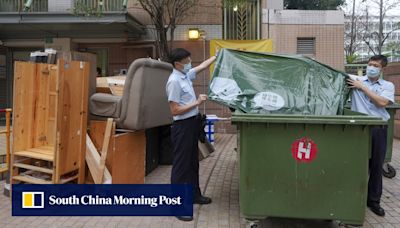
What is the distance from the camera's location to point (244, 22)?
12734 millimetres

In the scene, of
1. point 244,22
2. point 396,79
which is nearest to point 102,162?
point 244,22

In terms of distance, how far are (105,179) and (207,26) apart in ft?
25.8

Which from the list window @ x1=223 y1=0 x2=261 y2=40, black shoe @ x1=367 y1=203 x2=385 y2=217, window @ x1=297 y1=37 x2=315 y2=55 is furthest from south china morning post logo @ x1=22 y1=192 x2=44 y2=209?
window @ x1=297 y1=37 x2=315 y2=55

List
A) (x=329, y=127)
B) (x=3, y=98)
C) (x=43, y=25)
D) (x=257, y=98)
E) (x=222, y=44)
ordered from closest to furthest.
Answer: (x=329, y=127) → (x=257, y=98) → (x=43, y=25) → (x=222, y=44) → (x=3, y=98)

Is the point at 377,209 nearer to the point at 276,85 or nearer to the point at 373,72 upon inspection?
the point at 373,72

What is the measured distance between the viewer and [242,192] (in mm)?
3943

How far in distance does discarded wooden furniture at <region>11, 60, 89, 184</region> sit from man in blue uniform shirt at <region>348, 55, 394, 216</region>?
11.3ft

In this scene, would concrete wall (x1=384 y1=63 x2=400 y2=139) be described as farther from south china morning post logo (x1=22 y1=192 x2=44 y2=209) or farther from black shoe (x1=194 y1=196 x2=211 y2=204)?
south china morning post logo (x1=22 y1=192 x2=44 y2=209)

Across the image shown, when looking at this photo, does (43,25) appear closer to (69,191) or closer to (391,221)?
(69,191)

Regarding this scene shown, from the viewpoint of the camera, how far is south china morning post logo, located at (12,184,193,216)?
4980 millimetres

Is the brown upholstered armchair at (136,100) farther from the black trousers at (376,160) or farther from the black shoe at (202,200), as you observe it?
the black trousers at (376,160)

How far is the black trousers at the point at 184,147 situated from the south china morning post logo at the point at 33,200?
169 centimetres

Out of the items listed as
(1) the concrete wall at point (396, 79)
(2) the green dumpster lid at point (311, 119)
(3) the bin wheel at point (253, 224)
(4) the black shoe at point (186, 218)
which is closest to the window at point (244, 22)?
(1) the concrete wall at point (396, 79)

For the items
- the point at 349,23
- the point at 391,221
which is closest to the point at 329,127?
the point at 391,221
